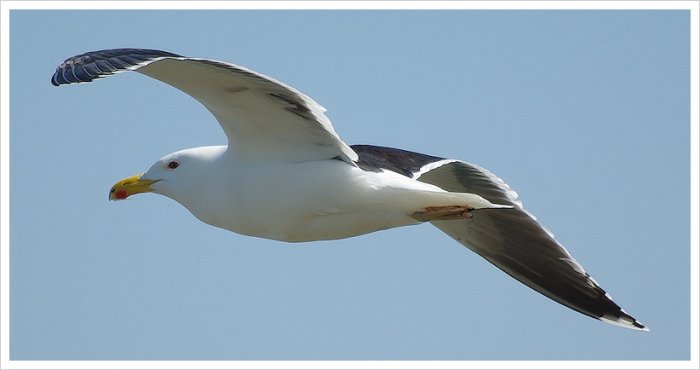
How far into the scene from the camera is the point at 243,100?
24.7 feet

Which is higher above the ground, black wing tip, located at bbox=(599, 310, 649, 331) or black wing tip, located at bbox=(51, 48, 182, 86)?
black wing tip, located at bbox=(51, 48, 182, 86)

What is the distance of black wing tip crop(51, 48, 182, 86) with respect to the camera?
267 inches

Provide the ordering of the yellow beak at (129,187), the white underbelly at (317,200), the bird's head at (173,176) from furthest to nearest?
the yellow beak at (129,187) < the bird's head at (173,176) < the white underbelly at (317,200)

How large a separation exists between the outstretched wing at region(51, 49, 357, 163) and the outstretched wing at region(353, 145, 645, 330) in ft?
3.41

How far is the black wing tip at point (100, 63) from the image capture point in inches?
267

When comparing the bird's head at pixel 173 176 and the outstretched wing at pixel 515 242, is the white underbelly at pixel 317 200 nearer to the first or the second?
the bird's head at pixel 173 176

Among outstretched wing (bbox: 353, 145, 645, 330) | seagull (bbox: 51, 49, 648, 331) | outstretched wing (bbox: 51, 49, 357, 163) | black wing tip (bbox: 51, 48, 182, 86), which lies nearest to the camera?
black wing tip (bbox: 51, 48, 182, 86)

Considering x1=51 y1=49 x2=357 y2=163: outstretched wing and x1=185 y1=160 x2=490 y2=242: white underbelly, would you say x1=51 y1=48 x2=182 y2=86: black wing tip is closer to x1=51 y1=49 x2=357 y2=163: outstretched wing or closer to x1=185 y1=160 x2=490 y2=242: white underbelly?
x1=51 y1=49 x2=357 y2=163: outstretched wing

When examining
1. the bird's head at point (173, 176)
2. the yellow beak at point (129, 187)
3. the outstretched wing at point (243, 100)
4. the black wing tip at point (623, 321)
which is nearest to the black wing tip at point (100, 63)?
the outstretched wing at point (243, 100)

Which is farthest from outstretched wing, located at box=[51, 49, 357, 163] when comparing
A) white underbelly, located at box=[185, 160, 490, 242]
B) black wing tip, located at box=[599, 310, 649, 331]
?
black wing tip, located at box=[599, 310, 649, 331]

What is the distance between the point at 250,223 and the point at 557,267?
2352mm

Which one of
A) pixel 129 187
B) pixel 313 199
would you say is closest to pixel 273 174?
pixel 313 199

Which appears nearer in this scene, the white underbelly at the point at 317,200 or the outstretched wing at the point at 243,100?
the outstretched wing at the point at 243,100

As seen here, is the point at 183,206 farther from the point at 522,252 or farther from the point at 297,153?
the point at 522,252
